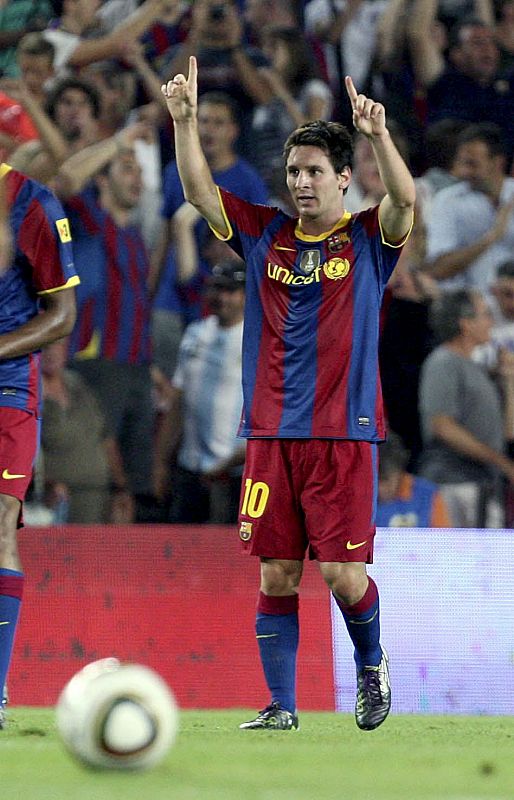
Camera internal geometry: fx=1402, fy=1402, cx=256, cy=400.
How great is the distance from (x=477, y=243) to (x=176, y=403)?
2510 mm

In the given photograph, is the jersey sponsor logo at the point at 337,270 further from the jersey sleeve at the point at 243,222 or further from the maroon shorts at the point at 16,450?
the maroon shorts at the point at 16,450

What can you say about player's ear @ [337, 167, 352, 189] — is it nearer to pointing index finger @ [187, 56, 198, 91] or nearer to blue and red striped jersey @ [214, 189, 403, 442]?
blue and red striped jersey @ [214, 189, 403, 442]

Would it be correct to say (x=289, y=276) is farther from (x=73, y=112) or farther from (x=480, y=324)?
(x=73, y=112)

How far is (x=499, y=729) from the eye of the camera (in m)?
5.89

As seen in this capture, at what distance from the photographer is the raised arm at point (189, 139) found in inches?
206

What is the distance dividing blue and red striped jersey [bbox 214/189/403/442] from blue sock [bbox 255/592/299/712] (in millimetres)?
Answer: 668

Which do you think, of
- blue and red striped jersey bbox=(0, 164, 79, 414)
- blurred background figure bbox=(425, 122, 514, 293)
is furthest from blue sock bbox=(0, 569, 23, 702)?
blurred background figure bbox=(425, 122, 514, 293)

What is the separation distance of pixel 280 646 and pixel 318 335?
46.6 inches

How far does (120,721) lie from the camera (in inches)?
135

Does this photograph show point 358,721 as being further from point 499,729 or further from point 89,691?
point 89,691

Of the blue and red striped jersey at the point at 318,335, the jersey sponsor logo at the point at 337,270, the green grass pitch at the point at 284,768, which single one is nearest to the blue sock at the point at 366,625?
the green grass pitch at the point at 284,768

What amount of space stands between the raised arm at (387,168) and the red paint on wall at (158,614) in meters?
2.73

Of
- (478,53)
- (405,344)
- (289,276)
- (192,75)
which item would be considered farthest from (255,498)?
(478,53)

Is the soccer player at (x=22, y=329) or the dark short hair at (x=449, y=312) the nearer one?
the soccer player at (x=22, y=329)
